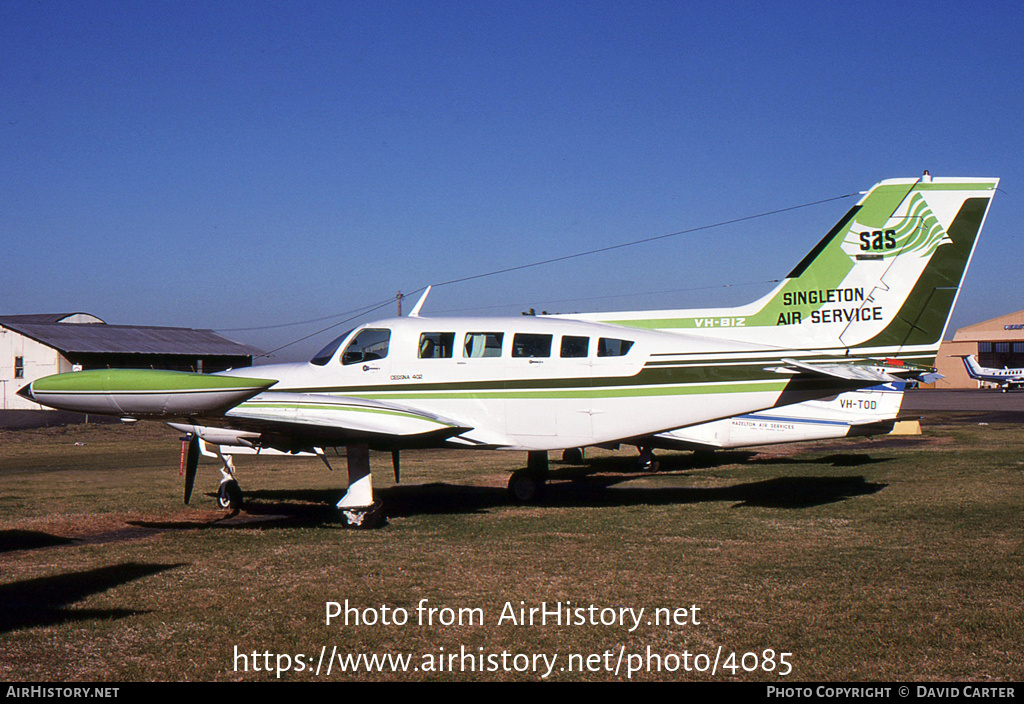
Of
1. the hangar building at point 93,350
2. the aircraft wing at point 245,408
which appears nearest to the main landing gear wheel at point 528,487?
the aircraft wing at point 245,408

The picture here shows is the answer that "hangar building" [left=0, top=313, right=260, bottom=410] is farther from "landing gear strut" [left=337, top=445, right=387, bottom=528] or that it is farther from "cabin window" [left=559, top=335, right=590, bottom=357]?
"cabin window" [left=559, top=335, right=590, bottom=357]

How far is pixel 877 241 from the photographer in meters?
13.5

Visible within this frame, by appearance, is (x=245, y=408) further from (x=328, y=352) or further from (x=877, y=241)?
(x=877, y=241)

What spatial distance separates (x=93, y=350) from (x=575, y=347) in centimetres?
4327

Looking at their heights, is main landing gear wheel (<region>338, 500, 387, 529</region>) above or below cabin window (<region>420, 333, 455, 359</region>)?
below

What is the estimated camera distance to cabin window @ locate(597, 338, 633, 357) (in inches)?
460

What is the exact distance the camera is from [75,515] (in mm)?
12336

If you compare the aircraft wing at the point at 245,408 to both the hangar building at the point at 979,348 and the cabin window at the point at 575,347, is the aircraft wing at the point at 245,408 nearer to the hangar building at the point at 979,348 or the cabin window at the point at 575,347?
the cabin window at the point at 575,347

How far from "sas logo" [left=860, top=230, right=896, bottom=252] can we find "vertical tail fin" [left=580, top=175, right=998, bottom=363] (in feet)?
0.05

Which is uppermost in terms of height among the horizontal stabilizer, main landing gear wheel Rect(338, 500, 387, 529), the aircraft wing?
the horizontal stabilizer

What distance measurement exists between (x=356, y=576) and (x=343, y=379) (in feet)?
15.1

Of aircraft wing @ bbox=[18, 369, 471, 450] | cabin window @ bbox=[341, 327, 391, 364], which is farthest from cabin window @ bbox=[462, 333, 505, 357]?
cabin window @ bbox=[341, 327, 391, 364]

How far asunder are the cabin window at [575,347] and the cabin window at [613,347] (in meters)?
0.19

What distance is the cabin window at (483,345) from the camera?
39.4ft
